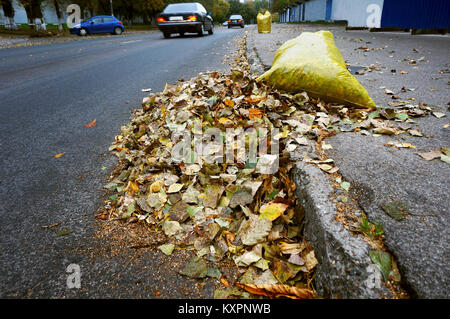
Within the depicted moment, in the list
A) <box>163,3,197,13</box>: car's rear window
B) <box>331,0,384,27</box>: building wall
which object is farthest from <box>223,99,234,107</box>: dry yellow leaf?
<box>331,0,384,27</box>: building wall

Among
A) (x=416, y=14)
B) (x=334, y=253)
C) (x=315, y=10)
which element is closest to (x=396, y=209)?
(x=334, y=253)

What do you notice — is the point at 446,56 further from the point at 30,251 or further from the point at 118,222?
the point at 30,251

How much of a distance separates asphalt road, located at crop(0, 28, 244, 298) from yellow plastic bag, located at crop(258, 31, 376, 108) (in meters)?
1.74

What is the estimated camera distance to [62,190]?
1839 mm

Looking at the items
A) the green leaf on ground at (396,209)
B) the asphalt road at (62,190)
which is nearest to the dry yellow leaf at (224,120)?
the asphalt road at (62,190)

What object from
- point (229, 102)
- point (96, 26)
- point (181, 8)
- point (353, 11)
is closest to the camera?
point (229, 102)

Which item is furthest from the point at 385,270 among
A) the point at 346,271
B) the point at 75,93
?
the point at 75,93

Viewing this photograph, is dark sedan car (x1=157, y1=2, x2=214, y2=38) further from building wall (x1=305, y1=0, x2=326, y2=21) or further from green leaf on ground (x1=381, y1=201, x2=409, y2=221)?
building wall (x1=305, y1=0, x2=326, y2=21)

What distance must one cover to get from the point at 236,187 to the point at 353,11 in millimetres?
18370

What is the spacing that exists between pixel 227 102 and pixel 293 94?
2.13 ft

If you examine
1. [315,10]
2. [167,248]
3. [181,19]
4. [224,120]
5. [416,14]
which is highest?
[315,10]

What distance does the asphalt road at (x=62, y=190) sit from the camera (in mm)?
1208

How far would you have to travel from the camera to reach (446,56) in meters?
4.78

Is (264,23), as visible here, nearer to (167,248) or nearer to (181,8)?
(181,8)
